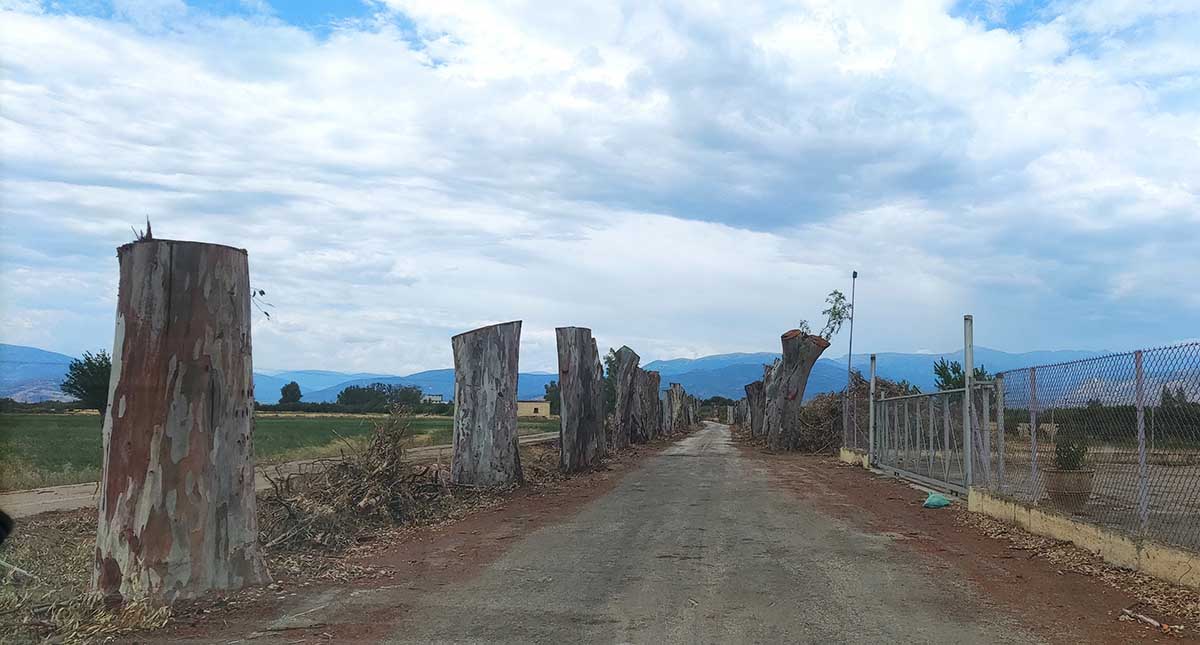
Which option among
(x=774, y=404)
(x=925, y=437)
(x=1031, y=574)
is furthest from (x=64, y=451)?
(x=1031, y=574)

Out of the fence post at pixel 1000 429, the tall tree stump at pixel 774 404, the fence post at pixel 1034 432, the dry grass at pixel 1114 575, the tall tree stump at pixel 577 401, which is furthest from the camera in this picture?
the tall tree stump at pixel 774 404

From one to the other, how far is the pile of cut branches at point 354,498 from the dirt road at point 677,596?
176 cm

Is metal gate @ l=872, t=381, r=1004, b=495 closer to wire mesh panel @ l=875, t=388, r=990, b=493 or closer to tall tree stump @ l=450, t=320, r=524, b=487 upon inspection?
wire mesh panel @ l=875, t=388, r=990, b=493

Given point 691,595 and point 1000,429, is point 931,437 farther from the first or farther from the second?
point 691,595

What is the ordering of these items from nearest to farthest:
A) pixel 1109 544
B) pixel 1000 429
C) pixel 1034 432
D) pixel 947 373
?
1. pixel 1109 544
2. pixel 1034 432
3. pixel 1000 429
4. pixel 947 373

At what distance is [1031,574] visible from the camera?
8.11m

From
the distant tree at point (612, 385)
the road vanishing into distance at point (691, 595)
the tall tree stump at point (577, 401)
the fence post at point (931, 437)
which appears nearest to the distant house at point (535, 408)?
the distant tree at point (612, 385)

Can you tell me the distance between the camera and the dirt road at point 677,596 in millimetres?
6027

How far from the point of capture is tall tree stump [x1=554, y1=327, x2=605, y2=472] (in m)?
19.5

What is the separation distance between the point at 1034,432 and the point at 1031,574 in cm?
291

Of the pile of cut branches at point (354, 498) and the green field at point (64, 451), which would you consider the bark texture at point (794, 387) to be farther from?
the pile of cut branches at point (354, 498)

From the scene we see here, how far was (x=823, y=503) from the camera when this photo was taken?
1352 cm

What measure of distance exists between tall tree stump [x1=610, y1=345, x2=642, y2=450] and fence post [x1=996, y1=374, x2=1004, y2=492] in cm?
1716

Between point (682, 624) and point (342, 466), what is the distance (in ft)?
20.9
